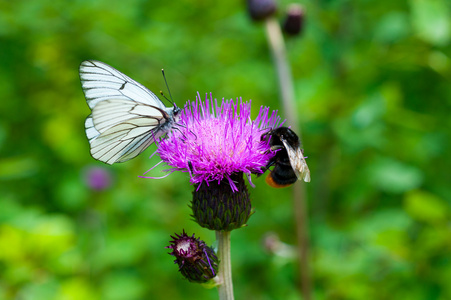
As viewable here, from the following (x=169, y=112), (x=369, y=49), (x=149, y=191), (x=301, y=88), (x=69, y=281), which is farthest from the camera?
(x=149, y=191)

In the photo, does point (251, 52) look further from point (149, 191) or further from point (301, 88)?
point (149, 191)

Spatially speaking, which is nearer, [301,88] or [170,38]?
[301,88]

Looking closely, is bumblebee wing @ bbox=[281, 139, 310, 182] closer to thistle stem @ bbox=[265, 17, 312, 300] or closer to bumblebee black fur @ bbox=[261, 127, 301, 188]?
bumblebee black fur @ bbox=[261, 127, 301, 188]

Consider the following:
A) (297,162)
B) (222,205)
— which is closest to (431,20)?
(297,162)

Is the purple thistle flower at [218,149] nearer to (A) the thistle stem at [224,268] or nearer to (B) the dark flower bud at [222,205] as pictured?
(B) the dark flower bud at [222,205]

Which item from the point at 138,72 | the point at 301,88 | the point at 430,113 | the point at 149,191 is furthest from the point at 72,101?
the point at 430,113

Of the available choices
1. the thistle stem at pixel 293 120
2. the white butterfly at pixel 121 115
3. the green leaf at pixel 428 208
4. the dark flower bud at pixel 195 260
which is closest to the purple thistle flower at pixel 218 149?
the white butterfly at pixel 121 115

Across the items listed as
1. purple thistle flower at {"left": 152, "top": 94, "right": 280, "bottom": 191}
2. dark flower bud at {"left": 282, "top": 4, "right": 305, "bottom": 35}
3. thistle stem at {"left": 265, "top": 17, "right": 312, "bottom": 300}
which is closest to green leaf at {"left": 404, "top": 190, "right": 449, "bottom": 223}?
thistle stem at {"left": 265, "top": 17, "right": 312, "bottom": 300}
